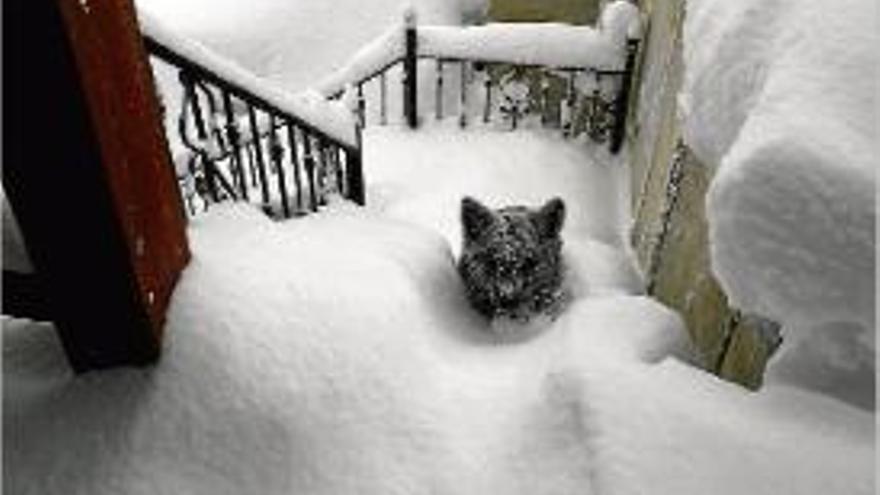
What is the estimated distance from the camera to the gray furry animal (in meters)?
5.68

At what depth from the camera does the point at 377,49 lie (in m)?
9.81

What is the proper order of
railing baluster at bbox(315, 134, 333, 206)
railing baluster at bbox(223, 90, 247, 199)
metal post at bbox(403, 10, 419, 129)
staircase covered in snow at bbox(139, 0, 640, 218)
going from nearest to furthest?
railing baluster at bbox(223, 90, 247, 199) → staircase covered in snow at bbox(139, 0, 640, 218) → railing baluster at bbox(315, 134, 333, 206) → metal post at bbox(403, 10, 419, 129)

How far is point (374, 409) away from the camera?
3949 millimetres

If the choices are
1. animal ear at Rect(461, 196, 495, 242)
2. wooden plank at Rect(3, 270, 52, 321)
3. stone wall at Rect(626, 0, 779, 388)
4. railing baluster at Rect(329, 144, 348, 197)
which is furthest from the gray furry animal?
wooden plank at Rect(3, 270, 52, 321)

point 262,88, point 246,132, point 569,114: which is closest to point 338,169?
point 246,132

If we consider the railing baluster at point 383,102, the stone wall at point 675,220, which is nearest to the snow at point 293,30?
the railing baluster at point 383,102

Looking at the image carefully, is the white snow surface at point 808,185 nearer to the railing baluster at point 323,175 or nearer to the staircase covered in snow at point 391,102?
the staircase covered in snow at point 391,102

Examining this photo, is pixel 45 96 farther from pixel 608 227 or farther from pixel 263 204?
pixel 608 227

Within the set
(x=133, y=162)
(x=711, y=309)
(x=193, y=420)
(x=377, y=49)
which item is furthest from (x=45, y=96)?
(x=377, y=49)

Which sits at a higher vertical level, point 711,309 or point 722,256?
point 722,256

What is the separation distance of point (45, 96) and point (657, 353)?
2.80 meters

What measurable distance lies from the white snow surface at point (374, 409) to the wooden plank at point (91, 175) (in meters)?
0.25

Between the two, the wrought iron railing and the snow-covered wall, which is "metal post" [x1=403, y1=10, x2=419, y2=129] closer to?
Result: the wrought iron railing

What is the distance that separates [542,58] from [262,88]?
4593 millimetres
